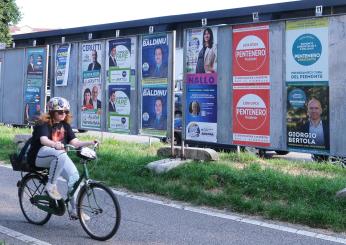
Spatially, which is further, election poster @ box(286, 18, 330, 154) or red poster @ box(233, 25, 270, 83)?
red poster @ box(233, 25, 270, 83)

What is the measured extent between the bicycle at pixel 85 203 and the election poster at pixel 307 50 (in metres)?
3.81

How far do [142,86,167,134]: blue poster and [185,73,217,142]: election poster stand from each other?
596 millimetres

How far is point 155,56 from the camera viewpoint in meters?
10.6

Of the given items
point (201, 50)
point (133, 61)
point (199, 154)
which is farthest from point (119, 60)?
point (199, 154)

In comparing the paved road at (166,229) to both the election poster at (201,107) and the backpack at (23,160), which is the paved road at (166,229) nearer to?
the backpack at (23,160)

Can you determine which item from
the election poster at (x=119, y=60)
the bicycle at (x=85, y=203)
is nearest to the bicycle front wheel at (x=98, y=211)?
the bicycle at (x=85, y=203)

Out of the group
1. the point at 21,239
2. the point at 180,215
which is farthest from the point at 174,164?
the point at 21,239

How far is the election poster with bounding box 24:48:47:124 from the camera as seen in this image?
13.6 m

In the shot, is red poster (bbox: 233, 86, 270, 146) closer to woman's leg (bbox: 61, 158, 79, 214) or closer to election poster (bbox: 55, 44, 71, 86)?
woman's leg (bbox: 61, 158, 79, 214)

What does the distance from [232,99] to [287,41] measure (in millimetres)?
1453

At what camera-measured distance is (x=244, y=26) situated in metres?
9.12

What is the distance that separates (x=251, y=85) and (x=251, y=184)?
1.92 metres

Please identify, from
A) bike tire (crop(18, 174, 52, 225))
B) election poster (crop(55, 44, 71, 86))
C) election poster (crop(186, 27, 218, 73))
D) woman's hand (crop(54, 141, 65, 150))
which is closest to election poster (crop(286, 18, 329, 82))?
election poster (crop(186, 27, 218, 73))

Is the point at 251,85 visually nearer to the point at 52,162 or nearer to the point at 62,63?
the point at 52,162
